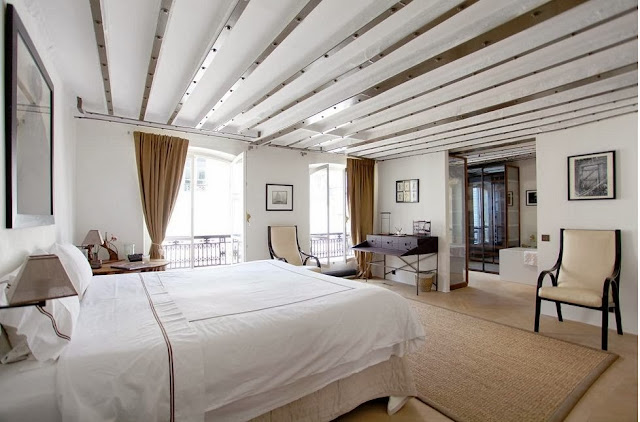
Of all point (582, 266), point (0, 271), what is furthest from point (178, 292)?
point (582, 266)

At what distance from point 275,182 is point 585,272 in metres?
4.38

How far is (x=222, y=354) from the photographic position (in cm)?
145

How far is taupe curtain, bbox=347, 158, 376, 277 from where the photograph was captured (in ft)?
20.3

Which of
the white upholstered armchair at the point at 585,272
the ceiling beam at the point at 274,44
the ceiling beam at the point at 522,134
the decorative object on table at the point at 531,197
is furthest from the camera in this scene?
the decorative object on table at the point at 531,197

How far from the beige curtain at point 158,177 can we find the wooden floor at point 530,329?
11.0 feet

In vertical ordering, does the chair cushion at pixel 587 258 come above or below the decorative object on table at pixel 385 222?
below

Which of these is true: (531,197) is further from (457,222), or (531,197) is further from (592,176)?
(592,176)

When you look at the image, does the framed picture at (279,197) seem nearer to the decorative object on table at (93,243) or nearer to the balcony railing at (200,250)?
the balcony railing at (200,250)

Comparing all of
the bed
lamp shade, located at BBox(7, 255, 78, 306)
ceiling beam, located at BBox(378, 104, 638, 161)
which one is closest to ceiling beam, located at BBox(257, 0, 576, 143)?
the bed

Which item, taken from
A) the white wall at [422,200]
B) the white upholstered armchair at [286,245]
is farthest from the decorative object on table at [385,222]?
the white upholstered armchair at [286,245]

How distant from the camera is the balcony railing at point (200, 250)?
564 centimetres

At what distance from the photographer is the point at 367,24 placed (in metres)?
1.84

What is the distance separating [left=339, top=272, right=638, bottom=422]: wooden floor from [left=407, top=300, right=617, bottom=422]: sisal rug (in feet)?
0.24

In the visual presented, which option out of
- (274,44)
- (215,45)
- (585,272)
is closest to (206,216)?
(215,45)
